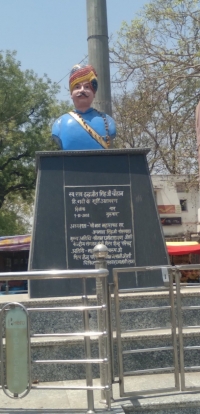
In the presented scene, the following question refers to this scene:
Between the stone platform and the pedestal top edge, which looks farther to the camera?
the pedestal top edge

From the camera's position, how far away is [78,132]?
705cm

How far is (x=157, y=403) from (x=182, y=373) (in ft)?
1.36

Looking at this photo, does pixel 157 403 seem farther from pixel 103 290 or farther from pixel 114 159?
pixel 114 159

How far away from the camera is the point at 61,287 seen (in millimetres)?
6297

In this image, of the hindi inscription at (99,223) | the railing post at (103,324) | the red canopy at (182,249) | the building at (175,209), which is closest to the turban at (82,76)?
the hindi inscription at (99,223)

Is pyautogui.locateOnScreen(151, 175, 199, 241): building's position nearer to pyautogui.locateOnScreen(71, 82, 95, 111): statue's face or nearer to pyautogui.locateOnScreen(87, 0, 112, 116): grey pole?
pyautogui.locateOnScreen(87, 0, 112, 116): grey pole

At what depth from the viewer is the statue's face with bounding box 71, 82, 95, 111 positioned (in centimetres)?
727

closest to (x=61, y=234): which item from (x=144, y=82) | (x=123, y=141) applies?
(x=144, y=82)

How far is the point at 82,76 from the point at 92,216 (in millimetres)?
1944

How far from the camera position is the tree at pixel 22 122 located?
23188 mm

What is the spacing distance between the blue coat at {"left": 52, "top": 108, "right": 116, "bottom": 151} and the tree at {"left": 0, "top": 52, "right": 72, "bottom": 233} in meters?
15.7

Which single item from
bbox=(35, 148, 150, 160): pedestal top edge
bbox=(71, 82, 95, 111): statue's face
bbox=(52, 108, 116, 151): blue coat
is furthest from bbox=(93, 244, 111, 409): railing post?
bbox=(71, 82, 95, 111): statue's face

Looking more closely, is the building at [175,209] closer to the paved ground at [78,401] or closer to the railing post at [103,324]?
the paved ground at [78,401]

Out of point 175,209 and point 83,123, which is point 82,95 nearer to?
point 83,123
